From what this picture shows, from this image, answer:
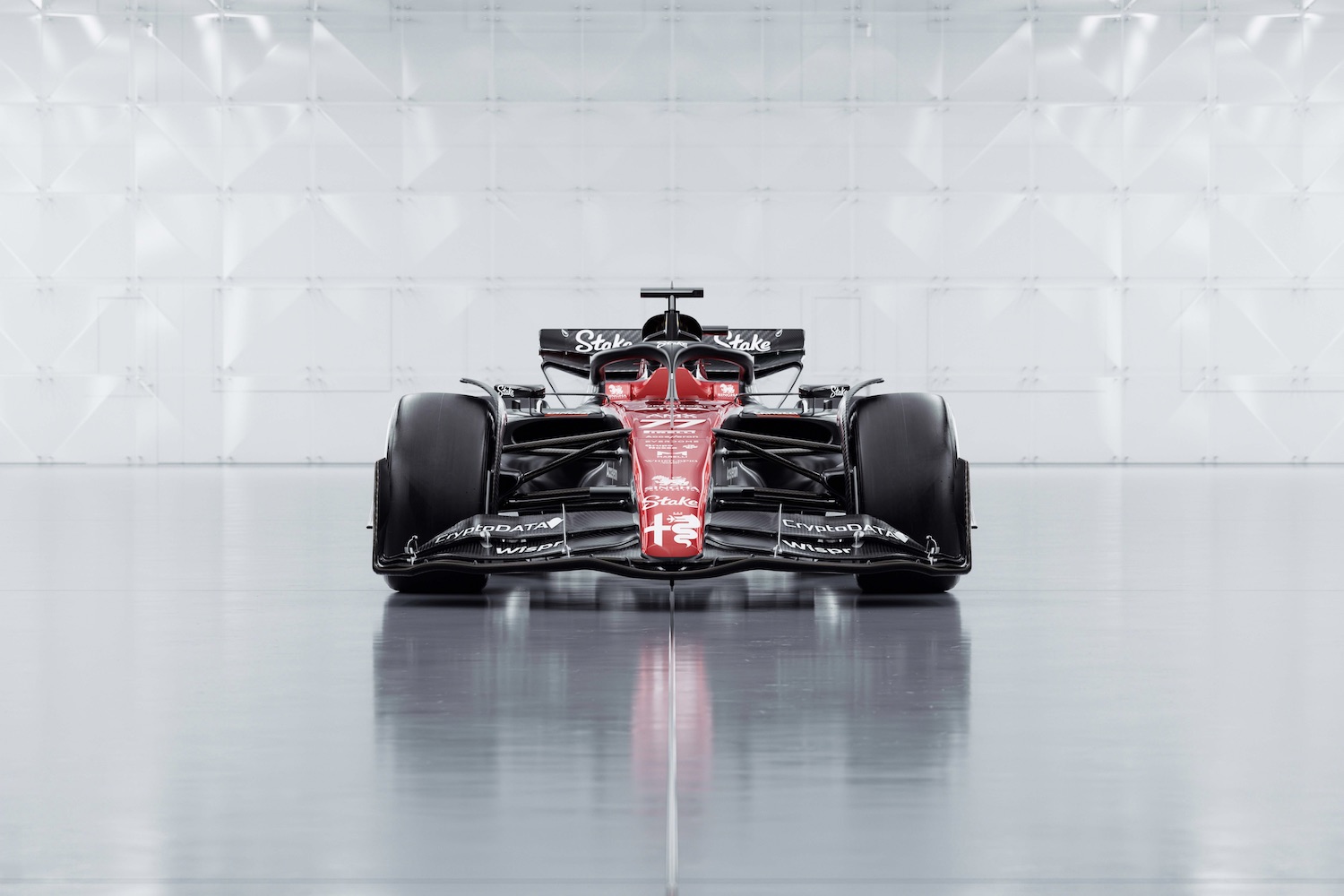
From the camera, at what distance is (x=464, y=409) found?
7047 millimetres

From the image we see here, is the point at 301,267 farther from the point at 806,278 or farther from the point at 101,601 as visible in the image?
the point at 101,601

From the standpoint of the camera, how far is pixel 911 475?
685 centimetres

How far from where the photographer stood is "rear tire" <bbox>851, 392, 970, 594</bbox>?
6.80 metres

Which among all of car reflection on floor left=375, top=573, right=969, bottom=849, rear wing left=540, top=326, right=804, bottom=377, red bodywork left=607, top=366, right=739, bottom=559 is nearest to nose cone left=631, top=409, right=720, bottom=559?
red bodywork left=607, top=366, right=739, bottom=559

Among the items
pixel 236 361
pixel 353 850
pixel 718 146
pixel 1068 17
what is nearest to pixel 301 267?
pixel 236 361

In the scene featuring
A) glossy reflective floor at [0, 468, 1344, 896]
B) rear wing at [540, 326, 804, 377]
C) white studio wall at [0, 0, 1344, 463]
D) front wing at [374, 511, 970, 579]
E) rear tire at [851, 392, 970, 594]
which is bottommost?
glossy reflective floor at [0, 468, 1344, 896]

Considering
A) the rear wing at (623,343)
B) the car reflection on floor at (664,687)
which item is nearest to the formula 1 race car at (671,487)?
the car reflection on floor at (664,687)

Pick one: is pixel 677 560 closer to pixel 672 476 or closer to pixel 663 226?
pixel 672 476

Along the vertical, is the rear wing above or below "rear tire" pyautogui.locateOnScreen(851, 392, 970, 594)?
above

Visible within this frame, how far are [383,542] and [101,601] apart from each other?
1253 mm

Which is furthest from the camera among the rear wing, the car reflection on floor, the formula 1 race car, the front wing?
the rear wing

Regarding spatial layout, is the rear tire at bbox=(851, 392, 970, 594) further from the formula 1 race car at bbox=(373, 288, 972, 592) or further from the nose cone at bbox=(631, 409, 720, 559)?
the nose cone at bbox=(631, 409, 720, 559)

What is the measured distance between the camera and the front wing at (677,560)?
6.16m

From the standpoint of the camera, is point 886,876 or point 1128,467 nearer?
point 886,876
